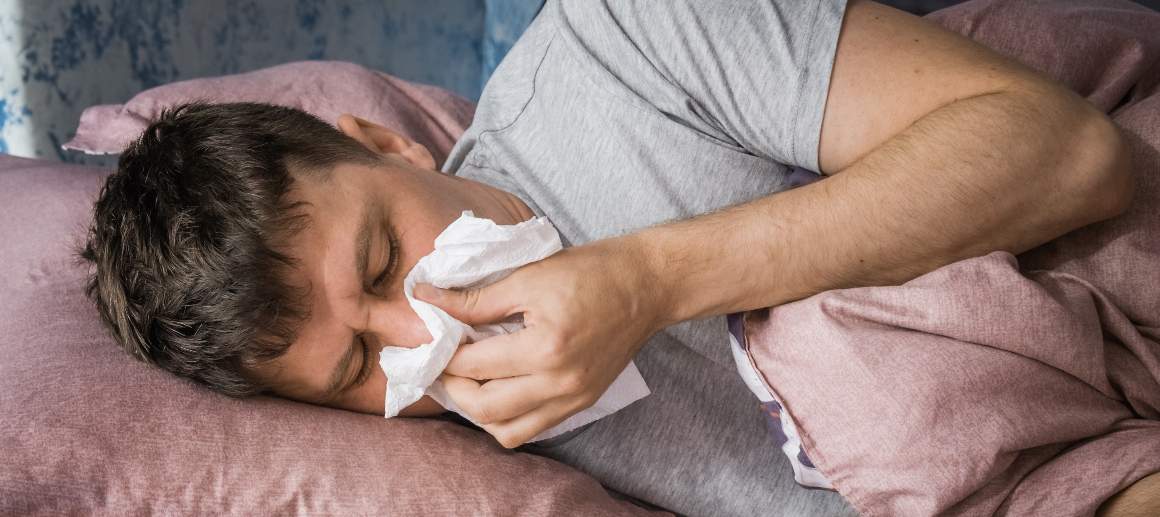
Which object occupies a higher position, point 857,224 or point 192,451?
point 857,224

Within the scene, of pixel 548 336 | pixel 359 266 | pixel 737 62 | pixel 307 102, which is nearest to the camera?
pixel 548 336

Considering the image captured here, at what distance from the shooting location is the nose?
3.30ft

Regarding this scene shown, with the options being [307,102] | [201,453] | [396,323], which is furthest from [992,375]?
[307,102]

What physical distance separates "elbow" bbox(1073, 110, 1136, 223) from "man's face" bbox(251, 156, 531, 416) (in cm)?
70

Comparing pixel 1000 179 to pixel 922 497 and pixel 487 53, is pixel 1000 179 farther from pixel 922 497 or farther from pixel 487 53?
pixel 487 53

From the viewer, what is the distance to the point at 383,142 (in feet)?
4.46

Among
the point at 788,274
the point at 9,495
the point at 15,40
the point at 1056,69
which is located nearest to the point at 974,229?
the point at 788,274

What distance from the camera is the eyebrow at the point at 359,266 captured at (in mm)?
1030

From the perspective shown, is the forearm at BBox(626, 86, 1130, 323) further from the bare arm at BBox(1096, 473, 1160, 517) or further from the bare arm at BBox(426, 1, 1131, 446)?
the bare arm at BBox(1096, 473, 1160, 517)

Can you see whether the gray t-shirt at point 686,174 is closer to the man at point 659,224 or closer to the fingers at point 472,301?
the man at point 659,224

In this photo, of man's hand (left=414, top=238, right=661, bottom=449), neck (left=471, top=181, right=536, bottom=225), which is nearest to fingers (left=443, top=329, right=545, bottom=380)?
man's hand (left=414, top=238, right=661, bottom=449)

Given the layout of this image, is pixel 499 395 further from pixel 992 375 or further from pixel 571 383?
pixel 992 375

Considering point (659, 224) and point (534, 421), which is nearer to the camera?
point (534, 421)

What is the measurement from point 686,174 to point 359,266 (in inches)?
17.3
